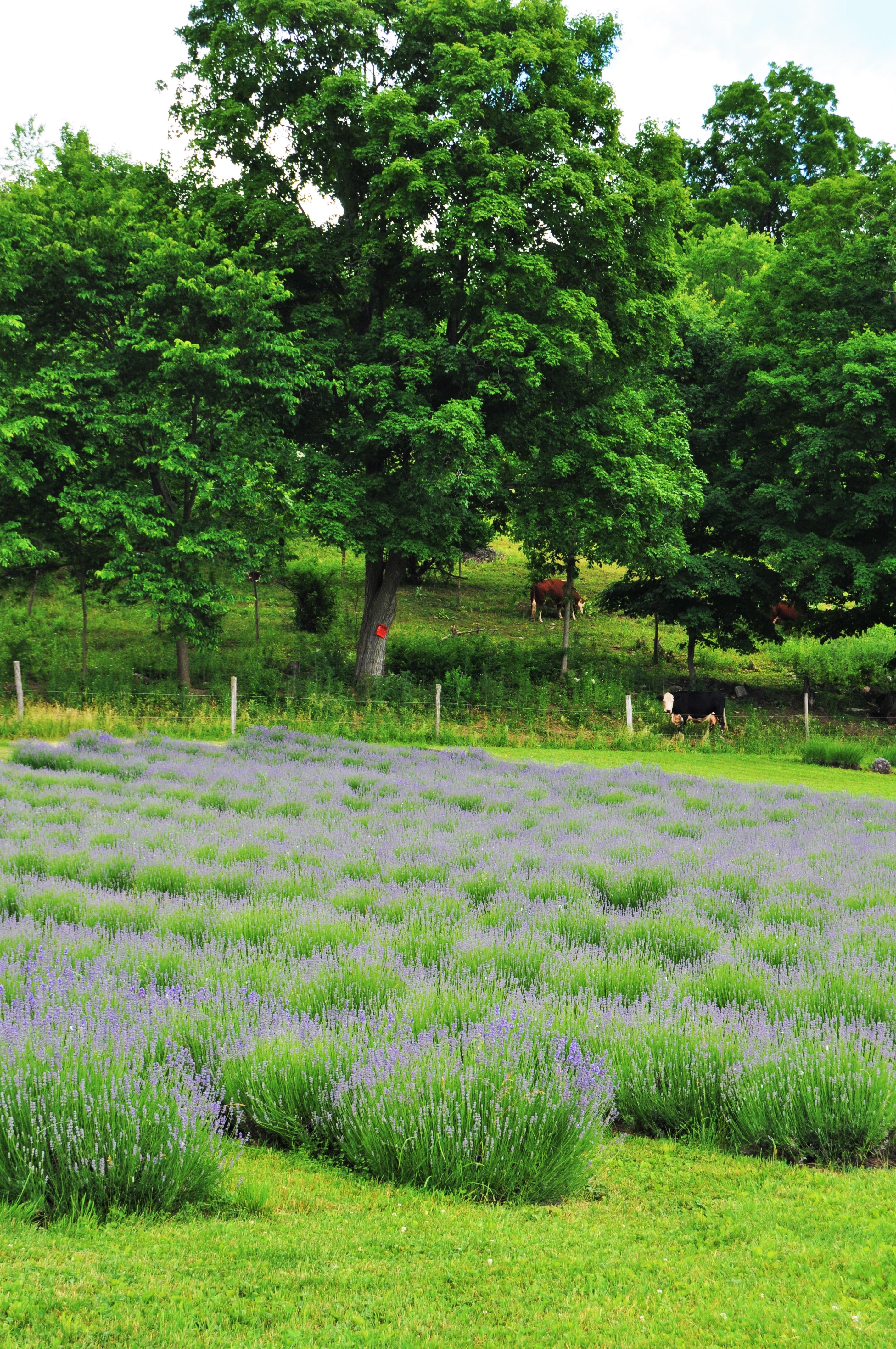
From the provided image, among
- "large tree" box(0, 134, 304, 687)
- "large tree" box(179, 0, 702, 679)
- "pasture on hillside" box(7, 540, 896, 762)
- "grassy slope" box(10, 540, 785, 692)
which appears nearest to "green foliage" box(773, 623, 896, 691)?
"pasture on hillside" box(7, 540, 896, 762)

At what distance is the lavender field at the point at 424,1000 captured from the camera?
4.09 metres

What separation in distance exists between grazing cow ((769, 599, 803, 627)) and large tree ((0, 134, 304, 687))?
18.4 metres

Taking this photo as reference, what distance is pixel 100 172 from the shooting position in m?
26.6

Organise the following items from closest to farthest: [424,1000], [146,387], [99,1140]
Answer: [99,1140] < [424,1000] < [146,387]

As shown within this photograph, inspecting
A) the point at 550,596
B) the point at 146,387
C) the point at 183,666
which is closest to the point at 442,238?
the point at 146,387

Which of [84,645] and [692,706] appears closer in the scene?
[84,645]

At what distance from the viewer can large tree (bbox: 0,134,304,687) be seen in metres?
22.8

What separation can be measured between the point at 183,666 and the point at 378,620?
5.44 metres

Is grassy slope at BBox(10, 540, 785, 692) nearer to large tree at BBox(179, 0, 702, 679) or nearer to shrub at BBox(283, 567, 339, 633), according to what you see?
shrub at BBox(283, 567, 339, 633)

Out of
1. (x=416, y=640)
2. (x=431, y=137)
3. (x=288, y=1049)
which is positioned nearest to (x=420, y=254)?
(x=431, y=137)

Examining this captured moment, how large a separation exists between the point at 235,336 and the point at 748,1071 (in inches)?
870

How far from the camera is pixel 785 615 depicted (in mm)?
34719

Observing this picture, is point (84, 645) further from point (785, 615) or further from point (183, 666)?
point (785, 615)

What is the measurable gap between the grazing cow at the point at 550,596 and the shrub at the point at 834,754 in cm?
1454
